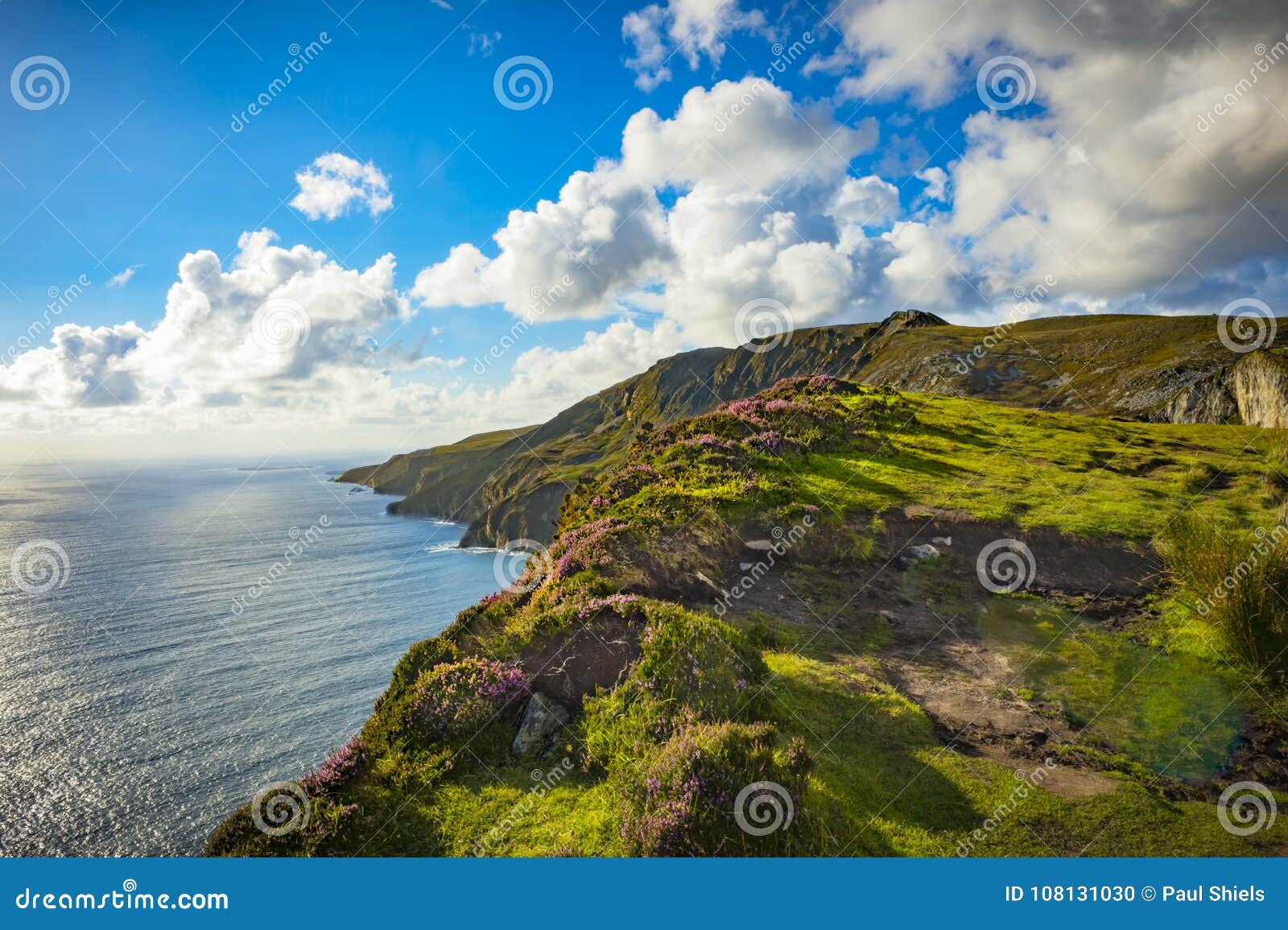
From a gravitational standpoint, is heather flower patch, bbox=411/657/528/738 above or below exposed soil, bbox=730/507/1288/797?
below

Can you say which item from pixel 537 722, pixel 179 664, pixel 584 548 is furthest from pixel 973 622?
pixel 179 664

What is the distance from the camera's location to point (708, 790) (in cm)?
630

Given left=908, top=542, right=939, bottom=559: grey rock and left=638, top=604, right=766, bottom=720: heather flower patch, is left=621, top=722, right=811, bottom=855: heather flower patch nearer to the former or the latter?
left=638, top=604, right=766, bottom=720: heather flower patch

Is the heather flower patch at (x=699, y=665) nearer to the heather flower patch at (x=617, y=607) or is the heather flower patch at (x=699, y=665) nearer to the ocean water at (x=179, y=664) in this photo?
the heather flower patch at (x=617, y=607)

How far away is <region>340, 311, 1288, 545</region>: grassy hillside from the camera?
108 feet

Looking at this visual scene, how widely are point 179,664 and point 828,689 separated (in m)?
58.8

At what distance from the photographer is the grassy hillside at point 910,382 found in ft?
108

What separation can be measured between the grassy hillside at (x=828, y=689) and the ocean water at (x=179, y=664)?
30.1 m

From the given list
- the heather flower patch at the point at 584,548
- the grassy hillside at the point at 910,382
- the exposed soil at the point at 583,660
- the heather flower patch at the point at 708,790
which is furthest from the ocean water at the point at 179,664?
the heather flower patch at the point at 708,790

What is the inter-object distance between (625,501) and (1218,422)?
3315 centimetres

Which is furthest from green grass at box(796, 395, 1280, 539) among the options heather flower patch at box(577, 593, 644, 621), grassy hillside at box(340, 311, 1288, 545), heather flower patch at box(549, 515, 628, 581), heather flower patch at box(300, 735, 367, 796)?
heather flower patch at box(300, 735, 367, 796)

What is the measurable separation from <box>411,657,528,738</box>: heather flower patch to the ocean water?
2944 centimetres

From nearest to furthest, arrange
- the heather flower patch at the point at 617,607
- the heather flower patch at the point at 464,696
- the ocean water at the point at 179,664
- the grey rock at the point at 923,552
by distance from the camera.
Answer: the heather flower patch at the point at 464,696 < the heather flower patch at the point at 617,607 < the grey rock at the point at 923,552 < the ocean water at the point at 179,664

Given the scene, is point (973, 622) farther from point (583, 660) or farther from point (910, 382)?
point (910, 382)
